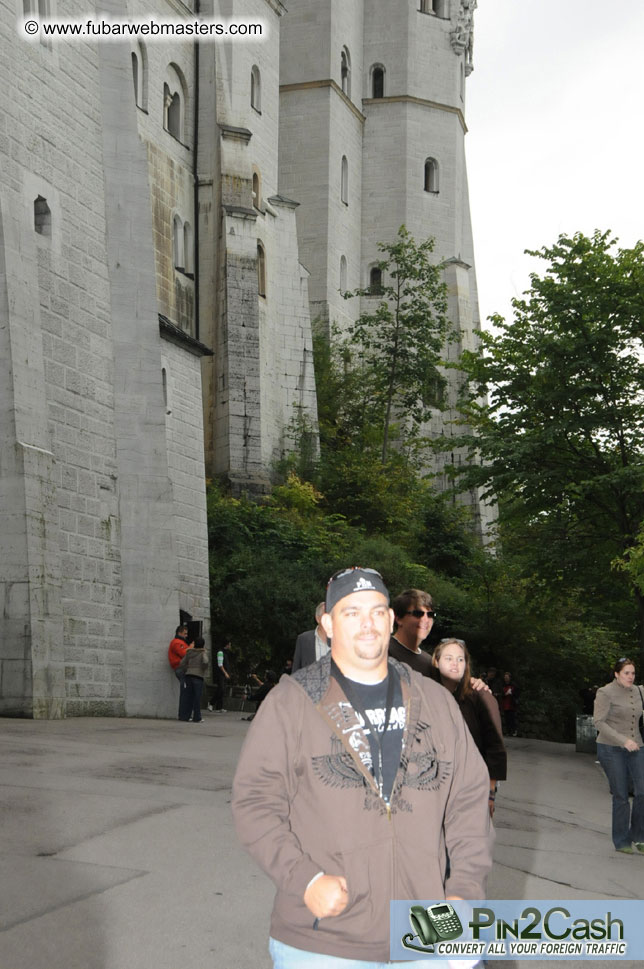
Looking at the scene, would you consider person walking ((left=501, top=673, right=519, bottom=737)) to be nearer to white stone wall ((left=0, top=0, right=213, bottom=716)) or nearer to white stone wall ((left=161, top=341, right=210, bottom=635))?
white stone wall ((left=161, top=341, right=210, bottom=635))

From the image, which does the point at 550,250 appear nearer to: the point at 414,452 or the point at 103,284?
the point at 103,284

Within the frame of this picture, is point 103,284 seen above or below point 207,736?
above

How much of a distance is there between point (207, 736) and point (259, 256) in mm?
28455

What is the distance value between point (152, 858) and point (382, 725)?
471 cm

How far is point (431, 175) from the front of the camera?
58.6 meters

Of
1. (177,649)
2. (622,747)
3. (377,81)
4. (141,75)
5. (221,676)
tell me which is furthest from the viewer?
(377,81)

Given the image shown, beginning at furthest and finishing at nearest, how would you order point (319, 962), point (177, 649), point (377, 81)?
1. point (377, 81)
2. point (177, 649)
3. point (319, 962)

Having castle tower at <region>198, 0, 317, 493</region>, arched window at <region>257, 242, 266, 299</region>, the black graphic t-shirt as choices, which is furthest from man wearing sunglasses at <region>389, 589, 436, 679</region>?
arched window at <region>257, 242, 266, 299</region>

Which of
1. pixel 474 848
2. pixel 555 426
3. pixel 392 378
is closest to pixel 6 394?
pixel 555 426

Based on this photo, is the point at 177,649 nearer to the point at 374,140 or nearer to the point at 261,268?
the point at 261,268

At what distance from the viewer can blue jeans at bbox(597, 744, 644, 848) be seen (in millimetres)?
10945

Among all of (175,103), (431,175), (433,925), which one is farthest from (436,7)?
(433,925)

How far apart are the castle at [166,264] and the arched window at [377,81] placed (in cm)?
8

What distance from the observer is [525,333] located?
1039 inches
